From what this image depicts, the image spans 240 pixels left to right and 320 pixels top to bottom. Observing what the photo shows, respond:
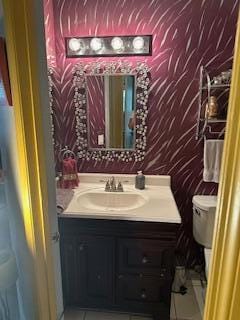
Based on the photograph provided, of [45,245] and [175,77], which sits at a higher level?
[175,77]

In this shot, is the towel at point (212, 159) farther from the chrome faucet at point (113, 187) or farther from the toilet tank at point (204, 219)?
the chrome faucet at point (113, 187)

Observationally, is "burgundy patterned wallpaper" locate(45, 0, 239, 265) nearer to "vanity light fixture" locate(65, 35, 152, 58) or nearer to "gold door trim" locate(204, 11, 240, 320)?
"vanity light fixture" locate(65, 35, 152, 58)

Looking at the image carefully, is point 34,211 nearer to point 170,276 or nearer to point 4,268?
point 4,268

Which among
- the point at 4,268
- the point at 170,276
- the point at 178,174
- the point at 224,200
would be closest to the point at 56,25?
the point at 178,174

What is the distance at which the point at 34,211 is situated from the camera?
0.95m

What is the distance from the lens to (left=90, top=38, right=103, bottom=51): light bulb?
182 cm

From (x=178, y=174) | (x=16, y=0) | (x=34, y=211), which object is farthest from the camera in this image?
(x=178, y=174)

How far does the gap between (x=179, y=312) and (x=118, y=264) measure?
0.67 m

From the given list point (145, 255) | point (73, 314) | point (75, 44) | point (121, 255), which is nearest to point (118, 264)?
point (121, 255)

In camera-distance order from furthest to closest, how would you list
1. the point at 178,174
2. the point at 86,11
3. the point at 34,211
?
the point at 178,174, the point at 86,11, the point at 34,211

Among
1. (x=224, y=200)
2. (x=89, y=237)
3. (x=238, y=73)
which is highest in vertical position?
(x=238, y=73)

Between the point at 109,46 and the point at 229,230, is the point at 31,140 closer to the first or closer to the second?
the point at 229,230

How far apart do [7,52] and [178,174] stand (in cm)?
155

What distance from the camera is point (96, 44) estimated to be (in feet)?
5.97
